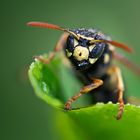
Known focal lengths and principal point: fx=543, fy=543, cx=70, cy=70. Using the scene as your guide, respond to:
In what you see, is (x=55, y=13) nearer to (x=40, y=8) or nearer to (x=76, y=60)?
(x=40, y=8)

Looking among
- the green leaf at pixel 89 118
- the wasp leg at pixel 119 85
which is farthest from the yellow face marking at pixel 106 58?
the green leaf at pixel 89 118

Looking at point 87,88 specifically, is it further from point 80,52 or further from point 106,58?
point 106,58

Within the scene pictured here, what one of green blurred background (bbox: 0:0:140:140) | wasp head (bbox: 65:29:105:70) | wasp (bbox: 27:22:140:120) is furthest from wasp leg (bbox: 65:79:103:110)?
green blurred background (bbox: 0:0:140:140)

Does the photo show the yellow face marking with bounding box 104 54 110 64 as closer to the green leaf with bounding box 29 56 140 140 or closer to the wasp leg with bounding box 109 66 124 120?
the wasp leg with bounding box 109 66 124 120

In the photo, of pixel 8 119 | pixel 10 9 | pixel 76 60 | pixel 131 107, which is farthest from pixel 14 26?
pixel 131 107

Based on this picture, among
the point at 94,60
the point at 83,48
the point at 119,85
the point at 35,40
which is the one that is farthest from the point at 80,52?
the point at 35,40
